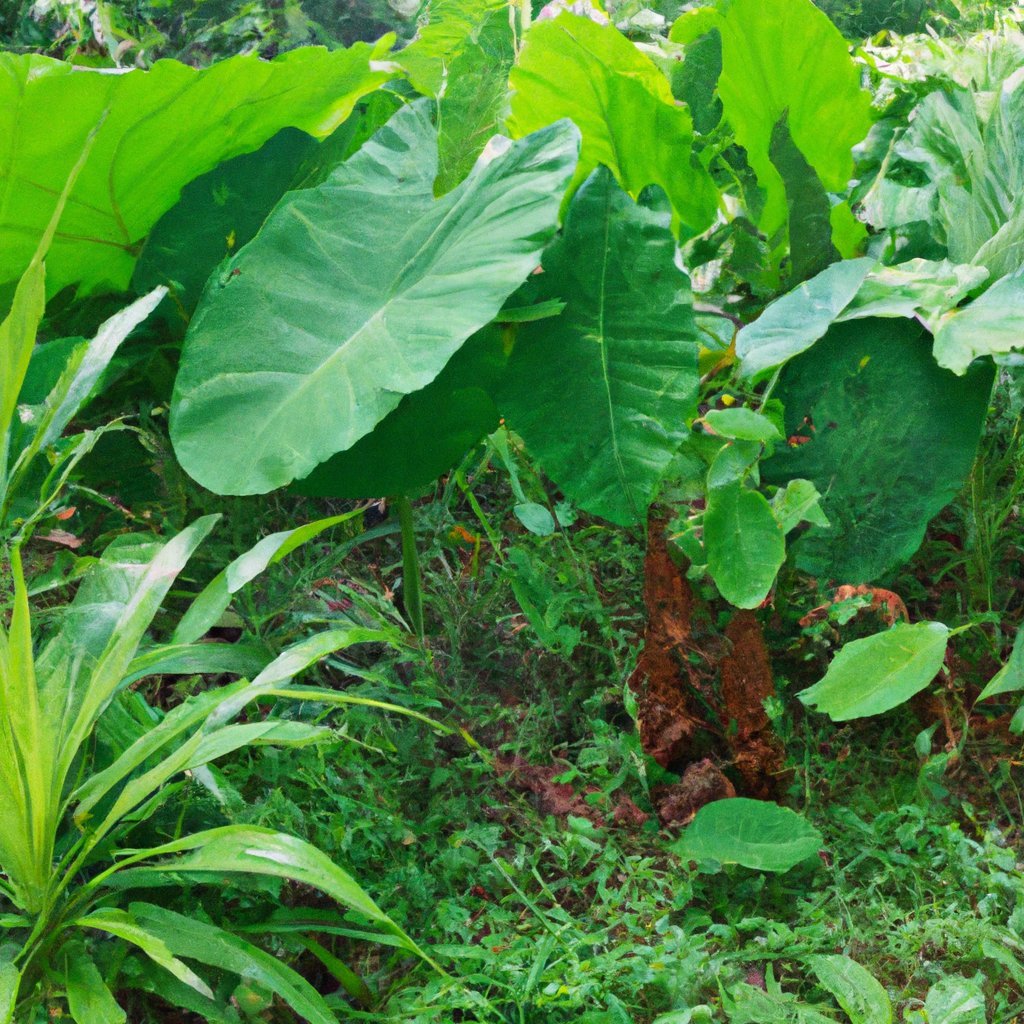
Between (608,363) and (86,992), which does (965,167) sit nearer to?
(608,363)

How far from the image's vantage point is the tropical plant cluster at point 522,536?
921mm

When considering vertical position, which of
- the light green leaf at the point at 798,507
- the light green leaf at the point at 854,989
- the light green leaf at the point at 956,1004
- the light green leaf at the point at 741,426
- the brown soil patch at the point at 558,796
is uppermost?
the light green leaf at the point at 741,426

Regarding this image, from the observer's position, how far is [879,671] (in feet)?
3.47

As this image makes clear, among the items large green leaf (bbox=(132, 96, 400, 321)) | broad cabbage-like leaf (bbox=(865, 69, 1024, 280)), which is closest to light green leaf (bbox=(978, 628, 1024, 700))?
broad cabbage-like leaf (bbox=(865, 69, 1024, 280))

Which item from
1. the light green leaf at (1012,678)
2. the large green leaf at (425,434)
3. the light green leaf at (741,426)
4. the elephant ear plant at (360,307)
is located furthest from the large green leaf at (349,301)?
the light green leaf at (1012,678)

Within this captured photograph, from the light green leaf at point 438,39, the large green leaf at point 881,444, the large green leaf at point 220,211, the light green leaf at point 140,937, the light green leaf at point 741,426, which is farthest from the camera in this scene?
the light green leaf at point 438,39

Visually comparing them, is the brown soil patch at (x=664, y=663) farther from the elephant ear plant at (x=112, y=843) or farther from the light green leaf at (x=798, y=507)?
the elephant ear plant at (x=112, y=843)

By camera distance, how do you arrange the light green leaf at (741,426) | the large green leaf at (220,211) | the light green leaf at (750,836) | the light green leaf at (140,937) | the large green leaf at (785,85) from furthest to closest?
the large green leaf at (220,211)
the large green leaf at (785,85)
the light green leaf at (741,426)
the light green leaf at (750,836)
the light green leaf at (140,937)

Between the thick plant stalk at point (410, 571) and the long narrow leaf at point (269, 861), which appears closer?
the long narrow leaf at point (269, 861)

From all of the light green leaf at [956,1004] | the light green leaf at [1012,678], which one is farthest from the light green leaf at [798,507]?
the light green leaf at [956,1004]

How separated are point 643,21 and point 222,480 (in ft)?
4.46

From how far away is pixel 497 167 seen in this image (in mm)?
1206

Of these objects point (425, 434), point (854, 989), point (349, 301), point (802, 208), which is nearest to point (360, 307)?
point (349, 301)

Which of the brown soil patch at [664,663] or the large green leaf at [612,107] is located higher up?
the large green leaf at [612,107]
